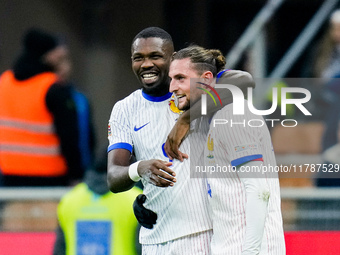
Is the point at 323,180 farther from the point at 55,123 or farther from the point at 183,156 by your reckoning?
the point at 183,156

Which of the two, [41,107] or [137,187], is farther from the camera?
[41,107]

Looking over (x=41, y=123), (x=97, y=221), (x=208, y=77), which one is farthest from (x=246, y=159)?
(x=41, y=123)

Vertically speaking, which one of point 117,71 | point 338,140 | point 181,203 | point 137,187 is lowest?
point 181,203

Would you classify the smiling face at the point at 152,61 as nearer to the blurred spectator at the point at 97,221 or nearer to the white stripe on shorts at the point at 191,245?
the white stripe on shorts at the point at 191,245

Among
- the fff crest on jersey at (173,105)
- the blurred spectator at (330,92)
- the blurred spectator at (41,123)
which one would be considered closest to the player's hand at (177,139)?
the fff crest on jersey at (173,105)

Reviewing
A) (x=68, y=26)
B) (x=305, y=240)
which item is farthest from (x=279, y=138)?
(x=68, y=26)

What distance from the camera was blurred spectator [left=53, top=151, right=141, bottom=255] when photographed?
531cm

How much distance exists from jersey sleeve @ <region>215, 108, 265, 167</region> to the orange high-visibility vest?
2856 millimetres

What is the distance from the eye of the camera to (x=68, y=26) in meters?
9.30

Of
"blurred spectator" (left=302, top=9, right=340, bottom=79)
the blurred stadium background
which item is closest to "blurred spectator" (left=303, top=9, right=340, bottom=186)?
"blurred spectator" (left=302, top=9, right=340, bottom=79)

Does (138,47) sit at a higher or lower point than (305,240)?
higher

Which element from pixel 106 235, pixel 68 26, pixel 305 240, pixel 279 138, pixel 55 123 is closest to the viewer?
pixel 106 235

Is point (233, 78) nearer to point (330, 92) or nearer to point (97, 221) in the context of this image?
point (97, 221)

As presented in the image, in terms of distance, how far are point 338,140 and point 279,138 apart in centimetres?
120
